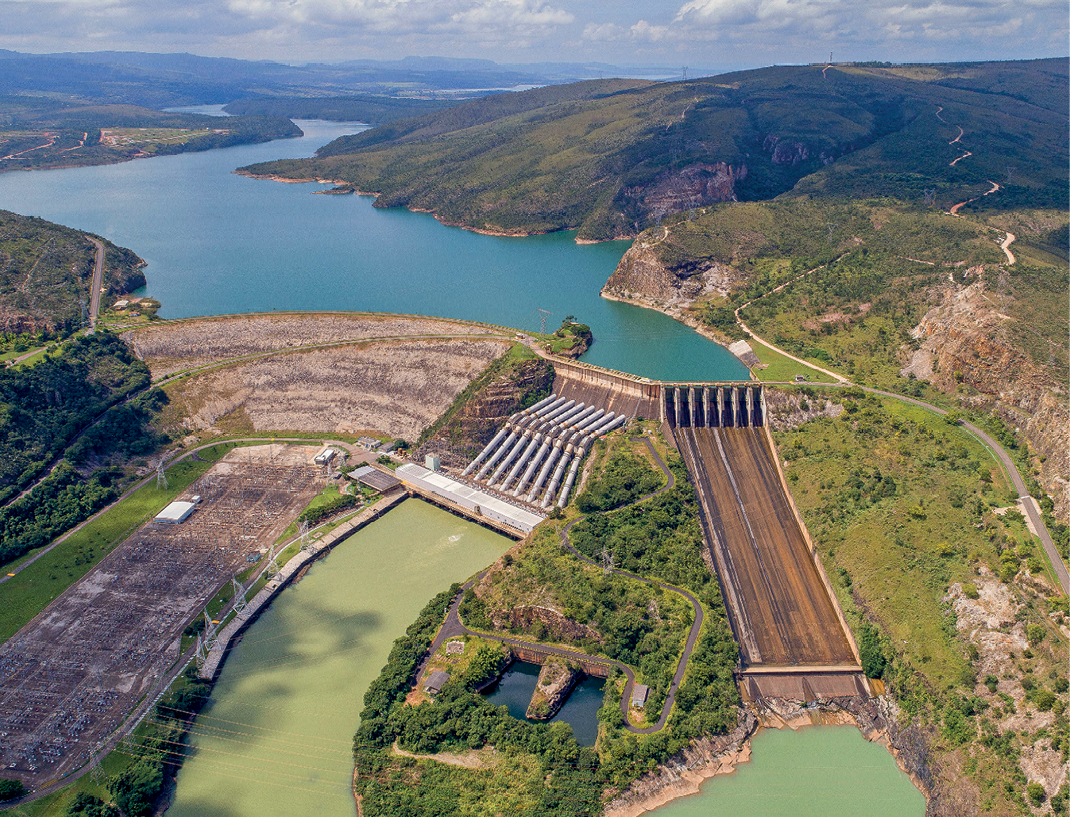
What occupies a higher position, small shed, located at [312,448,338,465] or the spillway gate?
the spillway gate

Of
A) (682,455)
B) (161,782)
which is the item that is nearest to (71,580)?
(161,782)

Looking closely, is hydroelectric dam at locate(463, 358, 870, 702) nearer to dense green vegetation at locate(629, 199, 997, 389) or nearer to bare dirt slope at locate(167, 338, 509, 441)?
bare dirt slope at locate(167, 338, 509, 441)

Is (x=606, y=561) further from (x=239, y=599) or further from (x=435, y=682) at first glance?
(x=239, y=599)

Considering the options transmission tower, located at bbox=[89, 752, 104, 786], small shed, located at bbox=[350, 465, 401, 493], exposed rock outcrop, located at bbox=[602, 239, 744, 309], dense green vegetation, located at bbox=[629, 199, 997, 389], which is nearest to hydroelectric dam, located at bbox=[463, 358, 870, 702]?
small shed, located at bbox=[350, 465, 401, 493]

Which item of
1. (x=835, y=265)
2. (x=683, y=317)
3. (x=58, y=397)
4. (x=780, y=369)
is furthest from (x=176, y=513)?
(x=835, y=265)

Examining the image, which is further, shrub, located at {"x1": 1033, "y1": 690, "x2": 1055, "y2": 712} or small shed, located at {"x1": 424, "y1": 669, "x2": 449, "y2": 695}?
small shed, located at {"x1": 424, "y1": 669, "x2": 449, "y2": 695}

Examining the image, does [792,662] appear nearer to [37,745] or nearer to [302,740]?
[302,740]
